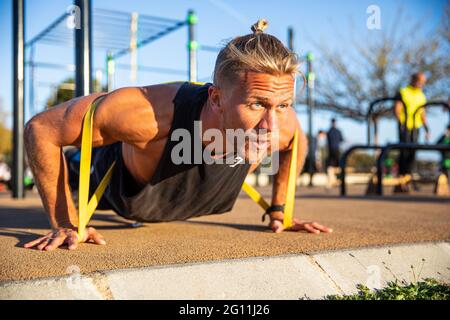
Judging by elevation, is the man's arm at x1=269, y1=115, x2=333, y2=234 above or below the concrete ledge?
above

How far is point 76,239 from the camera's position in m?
2.17

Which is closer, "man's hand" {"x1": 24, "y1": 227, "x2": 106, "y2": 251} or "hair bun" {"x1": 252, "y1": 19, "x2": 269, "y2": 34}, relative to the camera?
"man's hand" {"x1": 24, "y1": 227, "x2": 106, "y2": 251}

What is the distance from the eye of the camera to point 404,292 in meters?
1.71

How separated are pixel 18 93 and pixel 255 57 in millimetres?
4147

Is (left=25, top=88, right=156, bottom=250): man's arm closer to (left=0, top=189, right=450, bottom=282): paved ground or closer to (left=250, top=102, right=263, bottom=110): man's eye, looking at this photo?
Answer: (left=0, top=189, right=450, bottom=282): paved ground

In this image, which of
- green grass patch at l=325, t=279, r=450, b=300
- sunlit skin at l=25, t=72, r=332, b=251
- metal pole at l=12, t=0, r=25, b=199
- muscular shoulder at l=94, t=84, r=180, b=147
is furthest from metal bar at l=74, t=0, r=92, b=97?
green grass patch at l=325, t=279, r=450, b=300

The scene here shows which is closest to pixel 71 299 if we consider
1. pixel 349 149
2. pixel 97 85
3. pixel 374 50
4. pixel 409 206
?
pixel 409 206

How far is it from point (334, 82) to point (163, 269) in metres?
17.6

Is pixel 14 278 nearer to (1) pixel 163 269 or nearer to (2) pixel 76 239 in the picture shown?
(1) pixel 163 269

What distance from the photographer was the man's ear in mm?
2268

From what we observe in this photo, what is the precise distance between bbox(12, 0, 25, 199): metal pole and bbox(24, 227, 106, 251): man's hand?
3.61m

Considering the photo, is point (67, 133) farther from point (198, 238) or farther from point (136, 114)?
point (198, 238)

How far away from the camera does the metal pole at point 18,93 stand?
5.33 m
